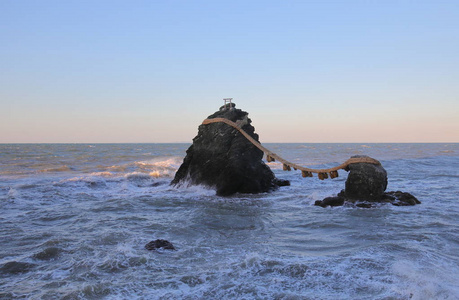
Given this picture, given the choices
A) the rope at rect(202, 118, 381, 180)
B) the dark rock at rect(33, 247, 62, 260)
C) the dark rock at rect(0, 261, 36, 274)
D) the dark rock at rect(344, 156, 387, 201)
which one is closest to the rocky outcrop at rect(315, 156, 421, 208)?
the dark rock at rect(344, 156, 387, 201)

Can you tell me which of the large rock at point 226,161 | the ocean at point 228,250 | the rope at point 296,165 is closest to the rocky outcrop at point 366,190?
the rope at point 296,165

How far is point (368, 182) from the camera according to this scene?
10.0 m

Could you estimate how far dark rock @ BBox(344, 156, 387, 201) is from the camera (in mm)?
9906

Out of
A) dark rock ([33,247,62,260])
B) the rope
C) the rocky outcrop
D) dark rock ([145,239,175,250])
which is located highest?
the rope

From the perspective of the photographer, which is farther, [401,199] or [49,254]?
[401,199]

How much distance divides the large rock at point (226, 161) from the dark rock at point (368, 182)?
3389 mm

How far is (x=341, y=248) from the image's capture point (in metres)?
5.85

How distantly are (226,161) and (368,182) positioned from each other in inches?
175

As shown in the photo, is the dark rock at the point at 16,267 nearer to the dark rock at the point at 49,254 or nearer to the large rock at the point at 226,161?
the dark rock at the point at 49,254

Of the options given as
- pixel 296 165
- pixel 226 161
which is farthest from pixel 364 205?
pixel 226 161

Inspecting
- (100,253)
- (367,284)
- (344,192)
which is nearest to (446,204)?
(344,192)

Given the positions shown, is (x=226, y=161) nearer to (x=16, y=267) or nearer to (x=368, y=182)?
(x=368, y=182)

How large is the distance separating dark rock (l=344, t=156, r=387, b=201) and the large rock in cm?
339

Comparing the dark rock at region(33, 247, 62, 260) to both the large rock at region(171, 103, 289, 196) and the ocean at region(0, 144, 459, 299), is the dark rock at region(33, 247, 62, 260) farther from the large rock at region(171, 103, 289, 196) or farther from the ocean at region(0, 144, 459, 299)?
the large rock at region(171, 103, 289, 196)
